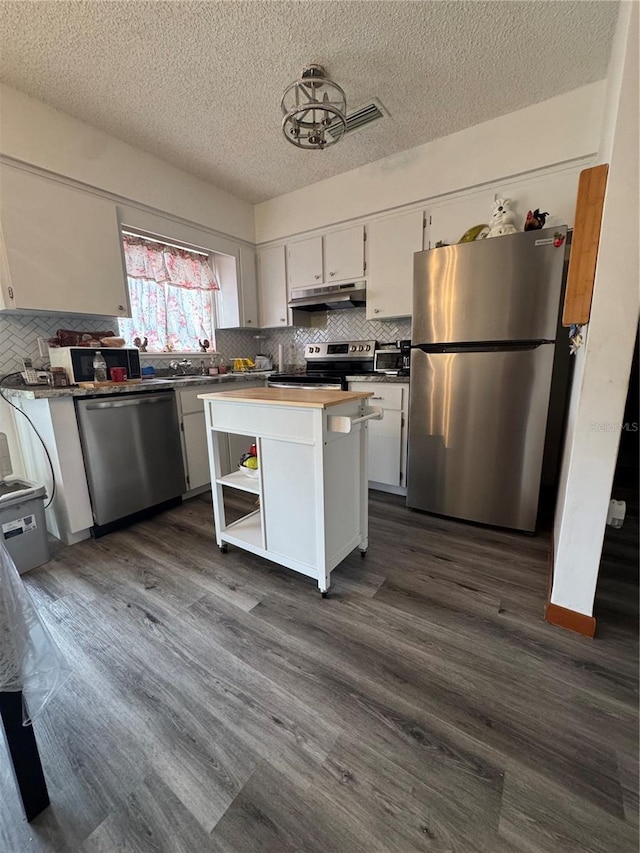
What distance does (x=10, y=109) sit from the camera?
194cm

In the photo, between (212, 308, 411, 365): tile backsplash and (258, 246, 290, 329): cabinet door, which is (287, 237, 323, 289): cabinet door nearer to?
(258, 246, 290, 329): cabinet door

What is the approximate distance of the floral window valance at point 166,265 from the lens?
2801mm

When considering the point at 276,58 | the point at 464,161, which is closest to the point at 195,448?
the point at 276,58

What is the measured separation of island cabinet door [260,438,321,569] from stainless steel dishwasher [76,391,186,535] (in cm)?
115

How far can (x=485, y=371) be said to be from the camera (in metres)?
2.05

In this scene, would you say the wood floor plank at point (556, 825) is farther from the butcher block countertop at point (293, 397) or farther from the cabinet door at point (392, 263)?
the cabinet door at point (392, 263)

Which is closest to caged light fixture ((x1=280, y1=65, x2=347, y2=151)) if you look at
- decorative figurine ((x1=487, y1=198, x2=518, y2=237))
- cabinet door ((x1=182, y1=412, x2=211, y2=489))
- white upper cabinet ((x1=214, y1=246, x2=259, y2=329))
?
decorative figurine ((x1=487, y1=198, x2=518, y2=237))

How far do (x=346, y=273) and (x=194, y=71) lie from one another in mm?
1637

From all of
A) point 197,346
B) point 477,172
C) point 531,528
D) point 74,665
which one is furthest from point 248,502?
point 477,172

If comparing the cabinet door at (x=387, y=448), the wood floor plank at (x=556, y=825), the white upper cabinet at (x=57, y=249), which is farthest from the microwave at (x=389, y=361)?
the wood floor plank at (x=556, y=825)

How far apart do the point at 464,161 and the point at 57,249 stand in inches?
111

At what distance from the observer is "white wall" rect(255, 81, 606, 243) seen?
2086mm

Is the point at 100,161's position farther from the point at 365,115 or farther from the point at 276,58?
the point at 365,115

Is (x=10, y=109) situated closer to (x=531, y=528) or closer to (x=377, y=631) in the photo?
(x=377, y=631)
